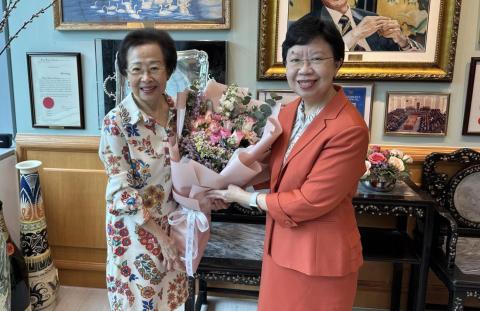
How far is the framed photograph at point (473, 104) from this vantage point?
2.16 meters

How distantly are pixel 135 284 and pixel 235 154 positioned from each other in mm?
604

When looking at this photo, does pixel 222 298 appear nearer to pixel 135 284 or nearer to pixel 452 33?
pixel 135 284

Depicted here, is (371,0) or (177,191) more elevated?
(371,0)

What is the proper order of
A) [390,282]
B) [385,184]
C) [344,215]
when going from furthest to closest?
1. [390,282]
2. [385,184]
3. [344,215]

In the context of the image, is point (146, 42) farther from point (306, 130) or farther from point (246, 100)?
point (306, 130)

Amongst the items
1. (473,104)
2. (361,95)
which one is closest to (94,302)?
(361,95)

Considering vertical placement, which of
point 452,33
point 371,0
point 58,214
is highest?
point 371,0

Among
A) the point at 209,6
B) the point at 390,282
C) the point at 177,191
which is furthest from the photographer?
the point at 390,282

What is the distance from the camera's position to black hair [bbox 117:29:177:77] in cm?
138

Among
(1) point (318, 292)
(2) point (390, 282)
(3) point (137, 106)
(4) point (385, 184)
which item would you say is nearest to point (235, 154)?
(3) point (137, 106)

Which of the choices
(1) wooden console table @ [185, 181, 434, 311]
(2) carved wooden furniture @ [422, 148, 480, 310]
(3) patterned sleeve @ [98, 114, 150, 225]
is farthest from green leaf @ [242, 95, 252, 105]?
(2) carved wooden furniture @ [422, 148, 480, 310]

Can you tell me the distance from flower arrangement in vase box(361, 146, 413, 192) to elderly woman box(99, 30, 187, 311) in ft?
3.29

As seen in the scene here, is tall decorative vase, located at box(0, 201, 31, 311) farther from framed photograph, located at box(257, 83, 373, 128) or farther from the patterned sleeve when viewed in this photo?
framed photograph, located at box(257, 83, 373, 128)

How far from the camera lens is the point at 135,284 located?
1521 mm
